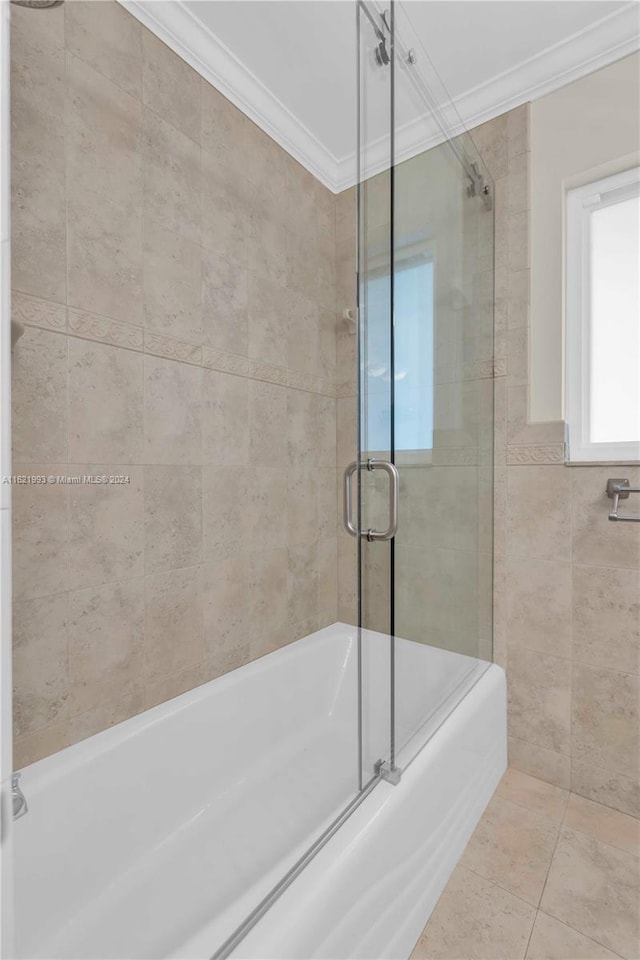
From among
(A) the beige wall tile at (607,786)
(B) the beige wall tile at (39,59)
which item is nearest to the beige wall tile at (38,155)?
(B) the beige wall tile at (39,59)

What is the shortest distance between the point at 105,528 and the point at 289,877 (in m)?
0.93

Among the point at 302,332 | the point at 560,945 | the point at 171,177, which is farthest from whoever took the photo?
the point at 302,332

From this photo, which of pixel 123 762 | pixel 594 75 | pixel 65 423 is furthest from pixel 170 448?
pixel 594 75

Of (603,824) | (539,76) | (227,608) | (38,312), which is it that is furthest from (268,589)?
(539,76)

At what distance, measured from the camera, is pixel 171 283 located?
57.9 inches

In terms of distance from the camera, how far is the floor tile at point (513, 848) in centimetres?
127

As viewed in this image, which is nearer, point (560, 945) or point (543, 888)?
point (560, 945)

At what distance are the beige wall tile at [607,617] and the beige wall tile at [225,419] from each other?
1.28 m

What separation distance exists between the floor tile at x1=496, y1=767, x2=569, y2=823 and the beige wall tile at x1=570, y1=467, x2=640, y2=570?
0.82 metres

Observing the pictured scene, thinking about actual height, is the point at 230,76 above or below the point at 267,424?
above

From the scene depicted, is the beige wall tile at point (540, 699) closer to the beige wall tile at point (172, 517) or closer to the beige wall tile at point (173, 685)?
the beige wall tile at point (173, 685)

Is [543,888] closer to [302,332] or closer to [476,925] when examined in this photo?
[476,925]

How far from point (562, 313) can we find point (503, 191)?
0.54 m

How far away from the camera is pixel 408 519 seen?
4.11 feet
